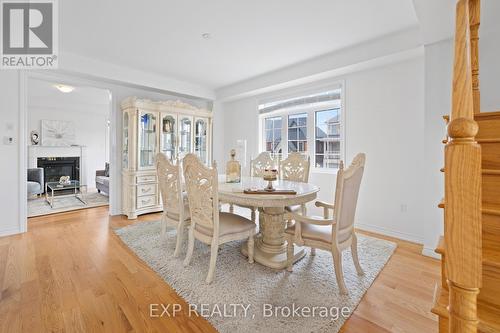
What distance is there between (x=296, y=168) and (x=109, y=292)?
8.03 feet

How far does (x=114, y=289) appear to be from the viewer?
1839mm

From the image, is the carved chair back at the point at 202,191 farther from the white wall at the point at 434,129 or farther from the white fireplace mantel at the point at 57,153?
the white fireplace mantel at the point at 57,153

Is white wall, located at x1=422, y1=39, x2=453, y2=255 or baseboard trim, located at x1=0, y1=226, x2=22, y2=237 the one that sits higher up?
white wall, located at x1=422, y1=39, x2=453, y2=255

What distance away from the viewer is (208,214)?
1998 mm

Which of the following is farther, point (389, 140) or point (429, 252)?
point (389, 140)

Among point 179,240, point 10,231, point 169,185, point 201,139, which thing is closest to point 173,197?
point 169,185

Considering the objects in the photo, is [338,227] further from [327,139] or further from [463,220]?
[327,139]

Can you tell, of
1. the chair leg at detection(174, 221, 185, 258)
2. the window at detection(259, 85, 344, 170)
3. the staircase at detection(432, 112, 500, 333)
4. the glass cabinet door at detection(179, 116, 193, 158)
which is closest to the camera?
the staircase at detection(432, 112, 500, 333)

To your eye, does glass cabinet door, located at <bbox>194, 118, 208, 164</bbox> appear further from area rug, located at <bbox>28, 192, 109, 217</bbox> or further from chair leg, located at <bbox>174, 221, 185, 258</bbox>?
chair leg, located at <bbox>174, 221, 185, 258</bbox>

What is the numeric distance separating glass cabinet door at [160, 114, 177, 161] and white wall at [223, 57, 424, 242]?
2951 mm

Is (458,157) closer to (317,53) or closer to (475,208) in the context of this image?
(475,208)

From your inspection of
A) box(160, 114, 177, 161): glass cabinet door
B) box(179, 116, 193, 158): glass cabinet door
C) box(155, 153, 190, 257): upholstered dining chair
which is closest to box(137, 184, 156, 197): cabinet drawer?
box(160, 114, 177, 161): glass cabinet door

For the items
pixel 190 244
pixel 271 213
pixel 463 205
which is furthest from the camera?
pixel 271 213

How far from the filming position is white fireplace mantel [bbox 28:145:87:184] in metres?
5.96
